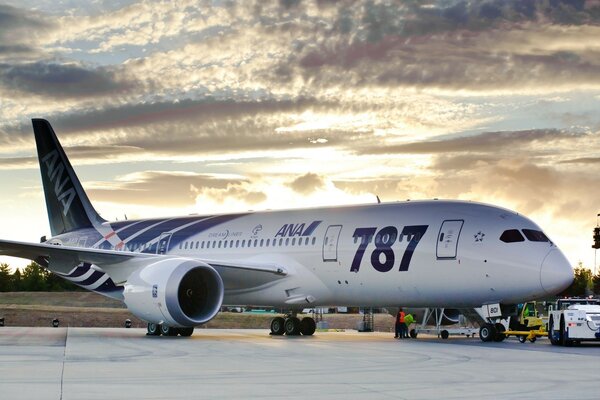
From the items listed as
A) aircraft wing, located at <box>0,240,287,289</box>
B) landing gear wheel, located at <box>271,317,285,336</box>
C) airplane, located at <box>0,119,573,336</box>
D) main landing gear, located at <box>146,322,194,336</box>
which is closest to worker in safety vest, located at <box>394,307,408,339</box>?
airplane, located at <box>0,119,573,336</box>

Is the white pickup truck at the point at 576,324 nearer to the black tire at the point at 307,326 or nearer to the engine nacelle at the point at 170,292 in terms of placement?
the black tire at the point at 307,326

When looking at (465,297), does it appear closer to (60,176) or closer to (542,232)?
(542,232)

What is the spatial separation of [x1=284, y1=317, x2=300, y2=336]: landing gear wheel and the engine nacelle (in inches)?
156

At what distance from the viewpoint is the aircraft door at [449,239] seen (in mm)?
25859

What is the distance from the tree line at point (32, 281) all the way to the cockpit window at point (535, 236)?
90228mm

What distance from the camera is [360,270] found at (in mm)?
27891

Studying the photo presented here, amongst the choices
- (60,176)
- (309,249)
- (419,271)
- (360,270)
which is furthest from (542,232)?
(60,176)

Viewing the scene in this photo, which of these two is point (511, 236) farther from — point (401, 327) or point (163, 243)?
point (163, 243)

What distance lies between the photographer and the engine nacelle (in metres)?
27.5

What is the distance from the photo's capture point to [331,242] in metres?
29.1

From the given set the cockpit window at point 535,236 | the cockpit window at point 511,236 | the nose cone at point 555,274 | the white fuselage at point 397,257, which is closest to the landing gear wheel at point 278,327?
the white fuselage at point 397,257

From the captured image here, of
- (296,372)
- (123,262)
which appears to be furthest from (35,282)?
(296,372)

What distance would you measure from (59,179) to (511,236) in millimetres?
21904

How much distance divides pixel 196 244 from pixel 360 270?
8.82 m
